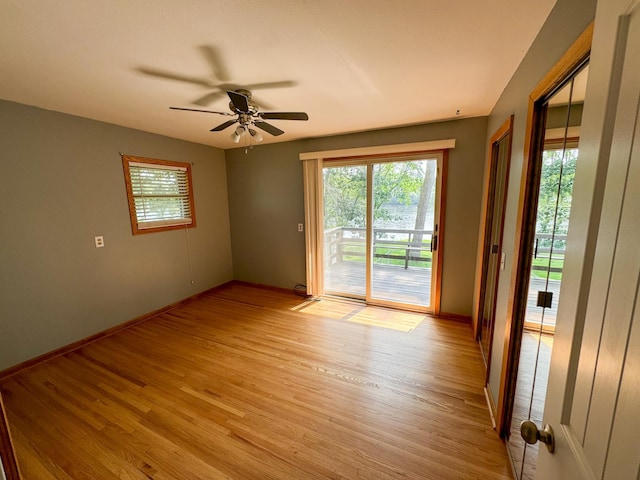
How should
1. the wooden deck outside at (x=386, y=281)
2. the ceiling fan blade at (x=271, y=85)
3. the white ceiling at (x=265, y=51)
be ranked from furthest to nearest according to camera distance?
the wooden deck outside at (x=386, y=281) < the ceiling fan blade at (x=271, y=85) < the white ceiling at (x=265, y=51)

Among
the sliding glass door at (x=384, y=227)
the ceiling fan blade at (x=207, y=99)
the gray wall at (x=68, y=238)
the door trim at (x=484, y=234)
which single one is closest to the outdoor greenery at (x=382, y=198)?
the sliding glass door at (x=384, y=227)

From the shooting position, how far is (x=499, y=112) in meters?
2.20

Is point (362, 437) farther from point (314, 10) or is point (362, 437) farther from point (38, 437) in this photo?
point (314, 10)

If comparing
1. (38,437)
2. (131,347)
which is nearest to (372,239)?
(131,347)

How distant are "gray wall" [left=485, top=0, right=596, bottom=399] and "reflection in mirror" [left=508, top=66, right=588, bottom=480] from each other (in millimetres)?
176

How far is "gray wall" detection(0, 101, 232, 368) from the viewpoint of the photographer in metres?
2.29

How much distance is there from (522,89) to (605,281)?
1.64 m

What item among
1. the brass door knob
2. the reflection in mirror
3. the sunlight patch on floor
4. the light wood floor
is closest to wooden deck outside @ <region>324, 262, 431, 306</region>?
the sunlight patch on floor

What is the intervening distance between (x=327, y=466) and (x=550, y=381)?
1342mm

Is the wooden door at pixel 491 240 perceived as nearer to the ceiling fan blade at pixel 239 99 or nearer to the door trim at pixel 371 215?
the door trim at pixel 371 215

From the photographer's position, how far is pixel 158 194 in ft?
11.2

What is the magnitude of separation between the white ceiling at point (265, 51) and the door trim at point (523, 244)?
1.38ft

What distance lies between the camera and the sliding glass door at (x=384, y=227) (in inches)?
127

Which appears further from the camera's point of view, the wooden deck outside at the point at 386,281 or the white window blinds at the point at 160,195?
the wooden deck outside at the point at 386,281
